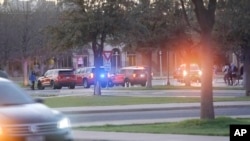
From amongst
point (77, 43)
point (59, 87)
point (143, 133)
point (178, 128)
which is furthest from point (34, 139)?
point (59, 87)

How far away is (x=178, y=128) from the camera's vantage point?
72.3 feet

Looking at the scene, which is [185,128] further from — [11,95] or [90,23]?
[90,23]

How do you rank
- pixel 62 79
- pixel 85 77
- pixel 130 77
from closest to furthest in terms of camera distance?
pixel 62 79 → pixel 85 77 → pixel 130 77

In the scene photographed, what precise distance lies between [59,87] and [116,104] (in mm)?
28354

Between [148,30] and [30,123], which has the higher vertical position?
[148,30]

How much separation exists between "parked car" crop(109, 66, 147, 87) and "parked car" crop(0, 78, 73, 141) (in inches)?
1944

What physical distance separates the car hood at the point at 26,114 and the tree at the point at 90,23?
2638 centimetres

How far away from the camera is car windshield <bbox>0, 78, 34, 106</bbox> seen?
15252 mm

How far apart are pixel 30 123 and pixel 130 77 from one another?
51.8 m

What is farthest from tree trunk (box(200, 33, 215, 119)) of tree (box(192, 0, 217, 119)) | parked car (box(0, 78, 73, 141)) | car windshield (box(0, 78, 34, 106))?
parked car (box(0, 78, 73, 141))

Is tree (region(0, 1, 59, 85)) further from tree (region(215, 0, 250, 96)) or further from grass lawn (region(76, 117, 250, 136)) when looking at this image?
grass lawn (region(76, 117, 250, 136))

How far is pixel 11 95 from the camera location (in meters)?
15.7

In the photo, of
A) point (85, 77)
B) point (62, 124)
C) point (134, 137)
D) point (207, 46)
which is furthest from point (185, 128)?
point (85, 77)

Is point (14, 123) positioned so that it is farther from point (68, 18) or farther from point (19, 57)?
point (19, 57)
